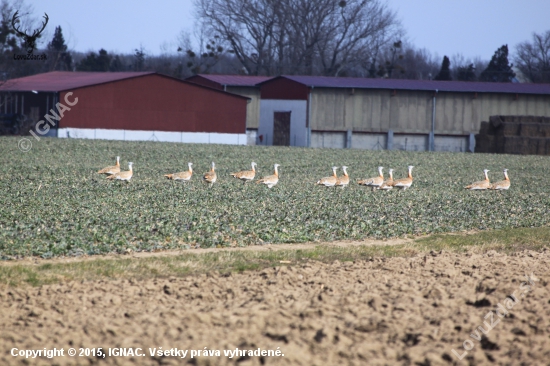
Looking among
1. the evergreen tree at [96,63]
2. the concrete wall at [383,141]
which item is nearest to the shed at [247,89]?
the concrete wall at [383,141]

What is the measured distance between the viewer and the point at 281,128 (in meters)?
63.4

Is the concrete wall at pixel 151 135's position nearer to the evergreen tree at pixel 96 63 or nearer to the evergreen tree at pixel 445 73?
the evergreen tree at pixel 96 63

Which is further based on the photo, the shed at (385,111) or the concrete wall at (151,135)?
the shed at (385,111)

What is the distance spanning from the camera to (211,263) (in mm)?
12680

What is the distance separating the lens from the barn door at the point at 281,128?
6309 centimetres

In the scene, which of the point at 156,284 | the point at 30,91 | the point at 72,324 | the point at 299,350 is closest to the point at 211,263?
the point at 156,284

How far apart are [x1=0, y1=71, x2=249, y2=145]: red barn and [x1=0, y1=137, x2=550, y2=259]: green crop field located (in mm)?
17506

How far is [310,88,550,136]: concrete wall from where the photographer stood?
199ft

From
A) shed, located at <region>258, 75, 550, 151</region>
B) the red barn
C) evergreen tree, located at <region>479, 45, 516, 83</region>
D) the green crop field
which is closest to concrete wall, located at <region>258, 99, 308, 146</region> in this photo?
shed, located at <region>258, 75, 550, 151</region>

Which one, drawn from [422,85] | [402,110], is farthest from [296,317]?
[422,85]

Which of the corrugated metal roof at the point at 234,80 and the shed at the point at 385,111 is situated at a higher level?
the corrugated metal roof at the point at 234,80

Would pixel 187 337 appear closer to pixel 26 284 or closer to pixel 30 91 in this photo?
pixel 26 284

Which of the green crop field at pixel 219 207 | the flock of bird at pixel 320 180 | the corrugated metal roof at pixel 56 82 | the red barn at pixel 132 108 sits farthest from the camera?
the corrugated metal roof at pixel 56 82

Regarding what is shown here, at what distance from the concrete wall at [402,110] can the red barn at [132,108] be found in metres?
7.14
